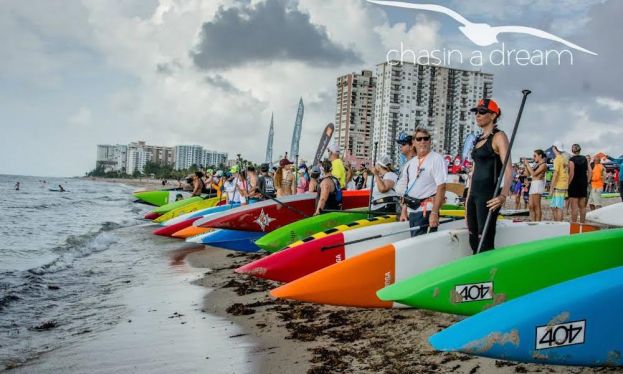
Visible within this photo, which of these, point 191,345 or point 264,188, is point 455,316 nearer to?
point 191,345

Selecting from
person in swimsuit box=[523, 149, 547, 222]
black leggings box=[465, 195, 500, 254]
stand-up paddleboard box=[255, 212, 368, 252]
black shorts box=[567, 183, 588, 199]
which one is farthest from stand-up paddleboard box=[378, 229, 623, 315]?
black shorts box=[567, 183, 588, 199]

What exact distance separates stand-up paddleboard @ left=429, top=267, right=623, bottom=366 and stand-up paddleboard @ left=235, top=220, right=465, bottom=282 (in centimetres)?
325

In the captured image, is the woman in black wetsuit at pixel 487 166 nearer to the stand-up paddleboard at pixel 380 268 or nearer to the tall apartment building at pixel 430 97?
the stand-up paddleboard at pixel 380 268

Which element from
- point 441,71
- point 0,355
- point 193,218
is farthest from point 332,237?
point 441,71

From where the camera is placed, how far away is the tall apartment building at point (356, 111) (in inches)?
2862

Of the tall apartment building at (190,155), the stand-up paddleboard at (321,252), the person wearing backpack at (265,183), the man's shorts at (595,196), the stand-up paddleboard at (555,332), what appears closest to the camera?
the stand-up paddleboard at (555,332)

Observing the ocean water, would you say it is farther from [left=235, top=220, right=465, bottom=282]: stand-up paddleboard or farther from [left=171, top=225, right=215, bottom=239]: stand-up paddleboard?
[left=235, top=220, right=465, bottom=282]: stand-up paddleboard

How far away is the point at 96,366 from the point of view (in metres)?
5.16

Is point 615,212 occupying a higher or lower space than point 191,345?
higher

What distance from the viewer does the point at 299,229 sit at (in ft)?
30.6

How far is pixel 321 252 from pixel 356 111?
70.0m

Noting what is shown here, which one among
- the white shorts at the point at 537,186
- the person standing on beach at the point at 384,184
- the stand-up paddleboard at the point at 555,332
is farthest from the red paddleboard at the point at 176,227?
the stand-up paddleboard at the point at 555,332

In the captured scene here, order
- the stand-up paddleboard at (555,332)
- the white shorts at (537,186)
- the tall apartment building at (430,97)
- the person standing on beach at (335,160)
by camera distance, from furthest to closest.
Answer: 1. the tall apartment building at (430,97)
2. the person standing on beach at (335,160)
3. the white shorts at (537,186)
4. the stand-up paddleboard at (555,332)

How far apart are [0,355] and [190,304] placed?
95.7 inches
